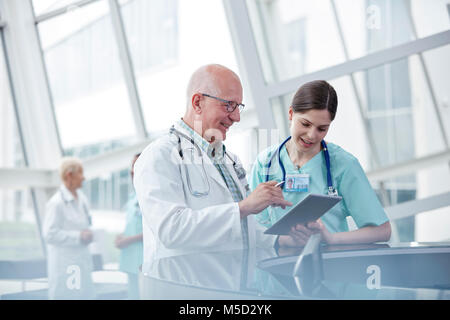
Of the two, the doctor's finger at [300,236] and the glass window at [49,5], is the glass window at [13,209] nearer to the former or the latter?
the glass window at [49,5]

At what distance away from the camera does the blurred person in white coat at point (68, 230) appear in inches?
133

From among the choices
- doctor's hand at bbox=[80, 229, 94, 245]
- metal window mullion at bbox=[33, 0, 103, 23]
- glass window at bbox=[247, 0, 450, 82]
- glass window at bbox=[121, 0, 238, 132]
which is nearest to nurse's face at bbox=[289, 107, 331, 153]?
doctor's hand at bbox=[80, 229, 94, 245]

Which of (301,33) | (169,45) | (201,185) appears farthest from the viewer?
(301,33)

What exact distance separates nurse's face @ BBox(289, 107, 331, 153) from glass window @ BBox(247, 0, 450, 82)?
223 cm

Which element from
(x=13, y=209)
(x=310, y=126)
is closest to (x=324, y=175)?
(x=310, y=126)

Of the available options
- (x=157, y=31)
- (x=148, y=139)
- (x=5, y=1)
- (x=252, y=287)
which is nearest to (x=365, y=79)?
(x=157, y=31)

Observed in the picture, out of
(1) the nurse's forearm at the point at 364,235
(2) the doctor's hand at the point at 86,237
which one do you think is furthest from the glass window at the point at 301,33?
(1) the nurse's forearm at the point at 364,235

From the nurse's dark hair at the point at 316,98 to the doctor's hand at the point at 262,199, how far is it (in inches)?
19.2

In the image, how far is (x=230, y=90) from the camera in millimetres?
1497

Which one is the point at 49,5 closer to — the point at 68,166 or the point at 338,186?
the point at 68,166

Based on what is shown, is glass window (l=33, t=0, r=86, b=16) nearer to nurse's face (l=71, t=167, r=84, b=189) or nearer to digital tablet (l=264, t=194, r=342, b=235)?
nurse's face (l=71, t=167, r=84, b=189)

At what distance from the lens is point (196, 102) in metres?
1.51

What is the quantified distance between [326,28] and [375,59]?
3603 millimetres
